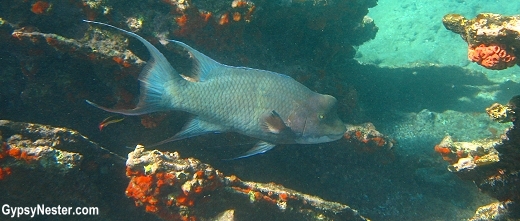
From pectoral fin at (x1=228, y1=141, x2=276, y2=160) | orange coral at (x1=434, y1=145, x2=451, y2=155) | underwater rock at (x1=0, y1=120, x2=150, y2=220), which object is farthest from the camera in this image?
orange coral at (x1=434, y1=145, x2=451, y2=155)

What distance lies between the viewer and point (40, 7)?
3.54 metres

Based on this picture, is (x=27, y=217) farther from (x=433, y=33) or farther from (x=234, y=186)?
(x=433, y=33)

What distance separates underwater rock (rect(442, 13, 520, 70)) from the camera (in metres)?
2.95

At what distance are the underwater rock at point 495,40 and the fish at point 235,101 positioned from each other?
1.64 m

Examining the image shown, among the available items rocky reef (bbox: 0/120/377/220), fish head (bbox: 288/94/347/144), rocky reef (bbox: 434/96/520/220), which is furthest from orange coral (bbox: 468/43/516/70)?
rocky reef (bbox: 0/120/377/220)

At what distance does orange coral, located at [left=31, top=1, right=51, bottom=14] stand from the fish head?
3.14m

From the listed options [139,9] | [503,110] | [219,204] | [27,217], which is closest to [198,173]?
[219,204]

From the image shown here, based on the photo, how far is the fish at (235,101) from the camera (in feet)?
9.81

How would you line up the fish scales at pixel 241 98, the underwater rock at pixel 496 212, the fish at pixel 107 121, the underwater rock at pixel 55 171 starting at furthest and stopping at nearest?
the fish at pixel 107 121
the underwater rock at pixel 496 212
the fish scales at pixel 241 98
the underwater rock at pixel 55 171

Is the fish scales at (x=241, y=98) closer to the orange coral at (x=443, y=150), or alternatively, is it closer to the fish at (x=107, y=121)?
the fish at (x=107, y=121)

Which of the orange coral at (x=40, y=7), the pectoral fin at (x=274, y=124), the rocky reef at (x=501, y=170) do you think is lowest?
the rocky reef at (x=501, y=170)

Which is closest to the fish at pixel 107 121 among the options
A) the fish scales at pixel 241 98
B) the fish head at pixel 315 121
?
the fish scales at pixel 241 98

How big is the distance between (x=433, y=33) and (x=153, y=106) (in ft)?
53.6

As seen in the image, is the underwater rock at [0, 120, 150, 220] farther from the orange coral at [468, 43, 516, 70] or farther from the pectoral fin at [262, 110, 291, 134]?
the orange coral at [468, 43, 516, 70]
